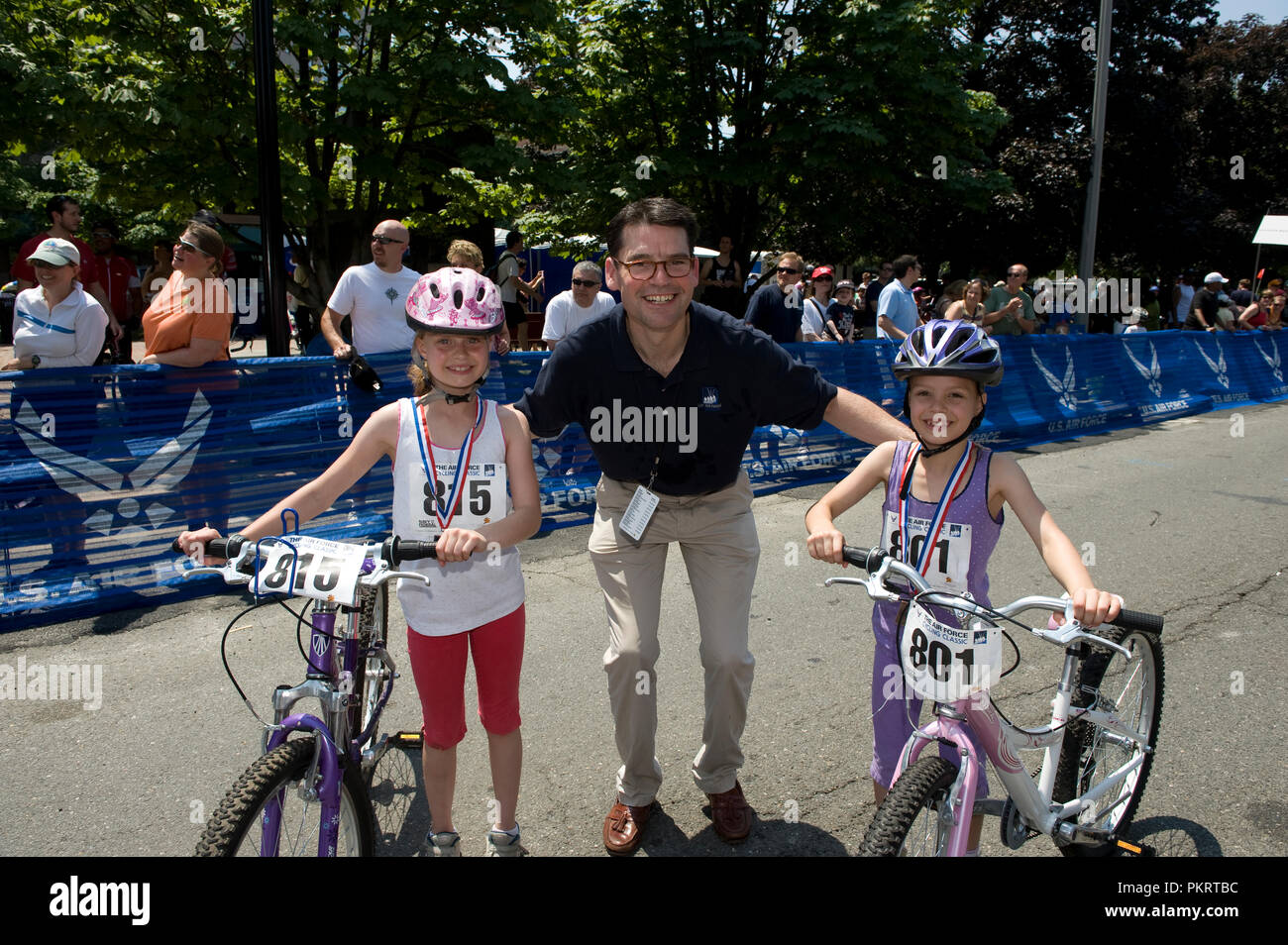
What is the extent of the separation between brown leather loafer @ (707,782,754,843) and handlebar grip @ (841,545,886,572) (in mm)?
1190

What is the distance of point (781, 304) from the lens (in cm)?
1027

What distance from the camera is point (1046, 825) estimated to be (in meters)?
2.81

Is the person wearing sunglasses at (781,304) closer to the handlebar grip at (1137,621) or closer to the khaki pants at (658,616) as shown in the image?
the khaki pants at (658,616)

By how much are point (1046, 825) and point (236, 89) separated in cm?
1029

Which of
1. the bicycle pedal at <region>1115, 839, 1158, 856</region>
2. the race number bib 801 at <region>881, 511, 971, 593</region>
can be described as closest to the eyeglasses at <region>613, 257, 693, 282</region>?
the race number bib 801 at <region>881, 511, 971, 593</region>

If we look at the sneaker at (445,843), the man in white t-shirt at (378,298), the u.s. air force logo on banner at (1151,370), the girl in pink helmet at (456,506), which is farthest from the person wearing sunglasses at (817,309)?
the sneaker at (445,843)

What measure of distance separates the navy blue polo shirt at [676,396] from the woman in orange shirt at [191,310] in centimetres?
350

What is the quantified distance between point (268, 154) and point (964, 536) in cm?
619

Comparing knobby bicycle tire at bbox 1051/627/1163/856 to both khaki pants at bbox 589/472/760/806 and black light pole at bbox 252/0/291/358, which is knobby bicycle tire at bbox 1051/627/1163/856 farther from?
black light pole at bbox 252/0/291/358

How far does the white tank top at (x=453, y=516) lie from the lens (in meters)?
2.93

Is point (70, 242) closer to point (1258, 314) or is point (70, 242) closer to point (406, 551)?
point (406, 551)

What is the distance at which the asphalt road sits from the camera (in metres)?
3.40

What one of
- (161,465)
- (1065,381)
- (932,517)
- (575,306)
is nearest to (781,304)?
(575,306)

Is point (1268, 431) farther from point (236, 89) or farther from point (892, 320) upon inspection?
point (236, 89)
